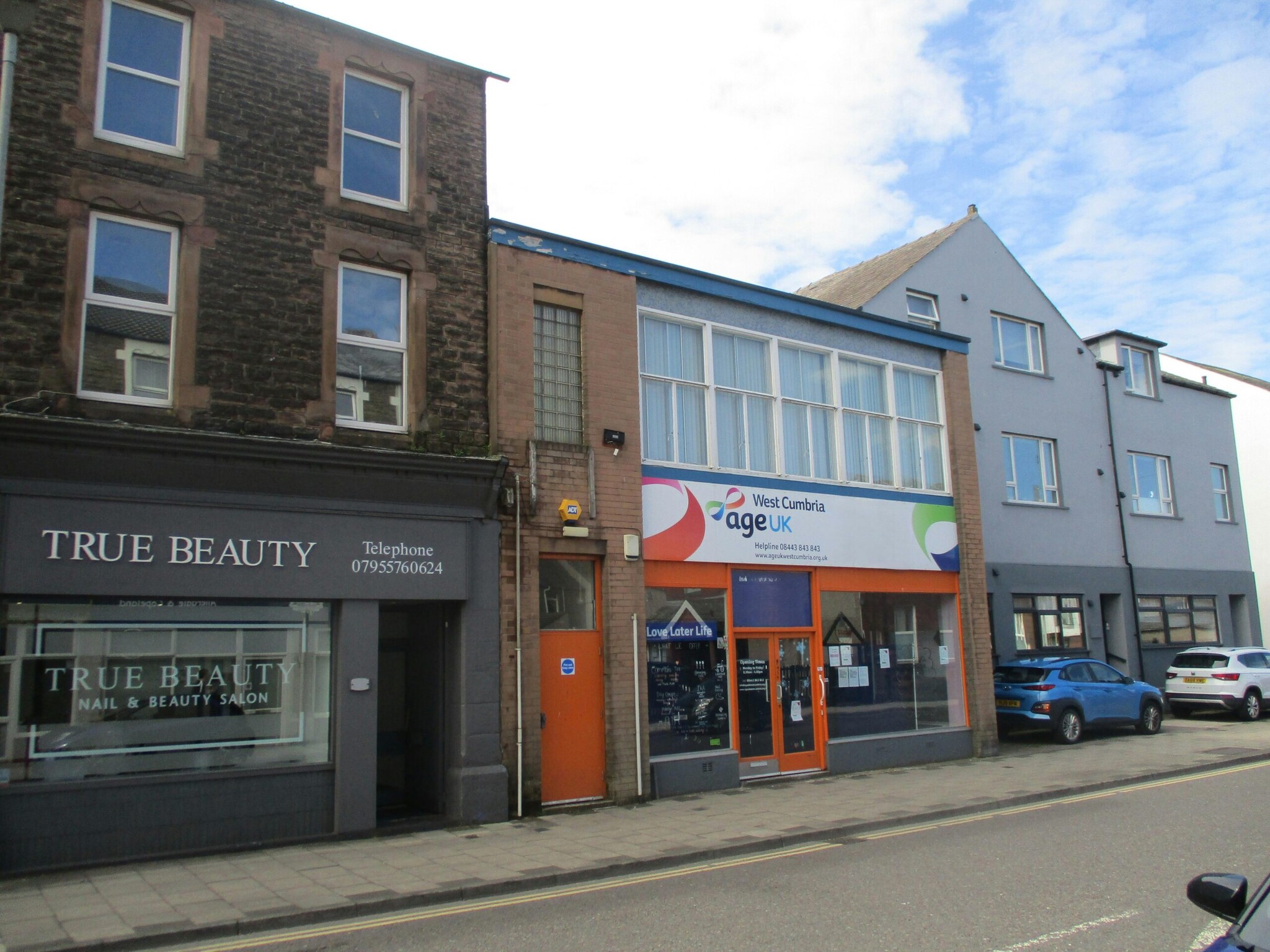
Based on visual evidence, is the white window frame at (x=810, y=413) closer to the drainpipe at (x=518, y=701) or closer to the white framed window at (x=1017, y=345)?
the drainpipe at (x=518, y=701)

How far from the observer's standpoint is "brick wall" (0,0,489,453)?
9.91 m

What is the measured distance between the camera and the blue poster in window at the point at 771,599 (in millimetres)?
14617

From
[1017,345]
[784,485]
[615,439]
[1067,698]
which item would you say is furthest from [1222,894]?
[1017,345]

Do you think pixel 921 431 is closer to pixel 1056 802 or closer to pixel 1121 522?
pixel 1056 802

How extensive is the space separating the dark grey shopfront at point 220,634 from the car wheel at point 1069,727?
472 inches

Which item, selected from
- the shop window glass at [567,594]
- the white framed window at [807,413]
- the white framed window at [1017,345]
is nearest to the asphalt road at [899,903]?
the shop window glass at [567,594]

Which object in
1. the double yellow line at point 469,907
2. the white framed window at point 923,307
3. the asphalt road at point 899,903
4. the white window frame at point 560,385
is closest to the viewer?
the asphalt road at point 899,903

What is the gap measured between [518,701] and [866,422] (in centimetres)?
815

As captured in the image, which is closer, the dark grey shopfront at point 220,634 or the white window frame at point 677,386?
the dark grey shopfront at point 220,634

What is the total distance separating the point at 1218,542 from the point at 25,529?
93.8 feet

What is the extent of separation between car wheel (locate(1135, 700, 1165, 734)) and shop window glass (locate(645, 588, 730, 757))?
11179 mm

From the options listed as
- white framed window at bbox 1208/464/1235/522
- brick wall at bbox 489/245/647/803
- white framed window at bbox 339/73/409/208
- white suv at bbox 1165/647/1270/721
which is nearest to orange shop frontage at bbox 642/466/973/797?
brick wall at bbox 489/245/647/803

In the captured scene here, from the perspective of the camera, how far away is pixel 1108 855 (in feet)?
29.9

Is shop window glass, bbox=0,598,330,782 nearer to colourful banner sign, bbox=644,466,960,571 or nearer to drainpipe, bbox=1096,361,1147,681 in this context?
colourful banner sign, bbox=644,466,960,571
